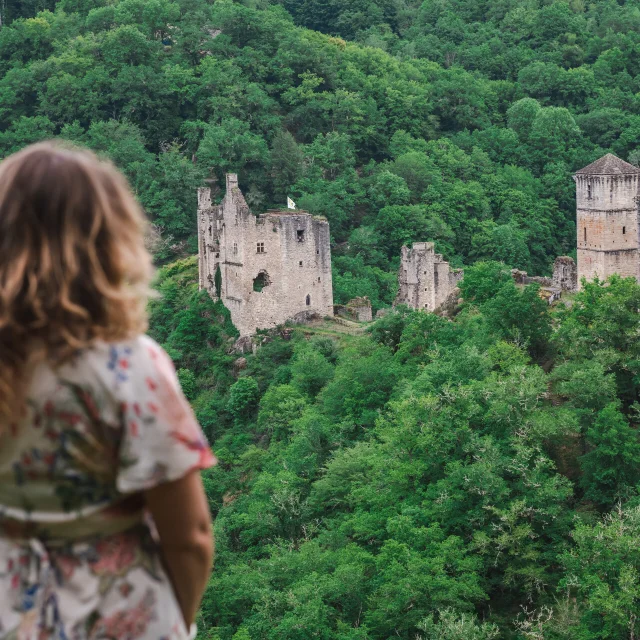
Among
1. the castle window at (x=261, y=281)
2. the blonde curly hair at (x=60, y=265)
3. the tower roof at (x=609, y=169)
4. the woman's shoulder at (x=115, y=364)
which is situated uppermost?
the blonde curly hair at (x=60, y=265)

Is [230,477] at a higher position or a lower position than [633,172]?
lower

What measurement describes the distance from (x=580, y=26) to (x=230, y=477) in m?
52.5

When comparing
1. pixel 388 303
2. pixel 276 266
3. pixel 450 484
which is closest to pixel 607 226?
pixel 276 266

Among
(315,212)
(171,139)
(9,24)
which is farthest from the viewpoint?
(9,24)

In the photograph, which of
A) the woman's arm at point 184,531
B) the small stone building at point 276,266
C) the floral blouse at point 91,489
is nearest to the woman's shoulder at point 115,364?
the floral blouse at point 91,489

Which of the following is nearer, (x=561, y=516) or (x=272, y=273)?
(x=561, y=516)

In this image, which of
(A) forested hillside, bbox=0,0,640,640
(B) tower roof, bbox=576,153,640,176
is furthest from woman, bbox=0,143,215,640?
(B) tower roof, bbox=576,153,640,176

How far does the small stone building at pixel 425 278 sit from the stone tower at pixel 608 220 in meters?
5.06

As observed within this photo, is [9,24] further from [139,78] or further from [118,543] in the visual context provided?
[118,543]

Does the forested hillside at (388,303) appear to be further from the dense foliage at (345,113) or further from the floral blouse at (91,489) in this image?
the floral blouse at (91,489)

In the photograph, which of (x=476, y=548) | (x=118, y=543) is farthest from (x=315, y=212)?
(x=118, y=543)

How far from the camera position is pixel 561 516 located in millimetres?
28062

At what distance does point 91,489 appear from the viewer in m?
4.01

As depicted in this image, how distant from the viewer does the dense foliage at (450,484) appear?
26844 millimetres
